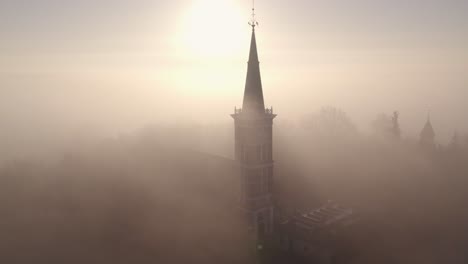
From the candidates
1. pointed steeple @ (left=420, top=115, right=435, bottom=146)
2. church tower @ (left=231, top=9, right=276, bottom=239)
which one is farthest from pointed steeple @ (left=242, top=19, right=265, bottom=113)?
pointed steeple @ (left=420, top=115, right=435, bottom=146)

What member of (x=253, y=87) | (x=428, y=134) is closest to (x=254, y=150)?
(x=253, y=87)

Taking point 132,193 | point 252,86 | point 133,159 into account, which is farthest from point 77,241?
point 252,86

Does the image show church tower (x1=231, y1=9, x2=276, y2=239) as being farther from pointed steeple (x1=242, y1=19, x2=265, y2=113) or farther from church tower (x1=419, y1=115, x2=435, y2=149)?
church tower (x1=419, y1=115, x2=435, y2=149)

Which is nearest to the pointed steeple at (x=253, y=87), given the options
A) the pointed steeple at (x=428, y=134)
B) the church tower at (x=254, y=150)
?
the church tower at (x=254, y=150)

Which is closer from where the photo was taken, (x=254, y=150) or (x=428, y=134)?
(x=254, y=150)

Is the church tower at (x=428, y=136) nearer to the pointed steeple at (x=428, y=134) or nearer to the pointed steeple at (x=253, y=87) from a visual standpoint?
the pointed steeple at (x=428, y=134)

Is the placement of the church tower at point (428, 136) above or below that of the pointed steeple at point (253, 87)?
below

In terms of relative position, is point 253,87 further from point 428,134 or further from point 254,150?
point 428,134
